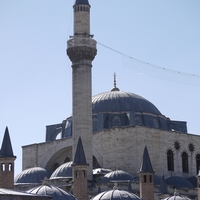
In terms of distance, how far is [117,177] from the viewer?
148ft

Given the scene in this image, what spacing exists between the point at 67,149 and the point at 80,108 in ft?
26.0

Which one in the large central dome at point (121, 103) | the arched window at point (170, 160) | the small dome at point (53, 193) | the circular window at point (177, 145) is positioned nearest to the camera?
the small dome at point (53, 193)

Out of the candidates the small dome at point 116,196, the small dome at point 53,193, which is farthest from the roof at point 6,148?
the small dome at point 116,196

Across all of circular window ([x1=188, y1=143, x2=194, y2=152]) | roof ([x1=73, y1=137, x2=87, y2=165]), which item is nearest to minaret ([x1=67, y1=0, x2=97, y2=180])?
roof ([x1=73, y1=137, x2=87, y2=165])

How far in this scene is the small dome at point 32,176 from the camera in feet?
157

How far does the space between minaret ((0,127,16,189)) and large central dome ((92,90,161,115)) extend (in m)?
15.7

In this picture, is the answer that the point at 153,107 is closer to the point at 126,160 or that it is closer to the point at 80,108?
the point at 126,160

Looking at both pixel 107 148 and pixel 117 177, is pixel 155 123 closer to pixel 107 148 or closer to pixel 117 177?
pixel 107 148

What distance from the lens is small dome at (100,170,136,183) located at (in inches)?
1774

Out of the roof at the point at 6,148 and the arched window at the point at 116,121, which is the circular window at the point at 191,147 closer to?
the arched window at the point at 116,121

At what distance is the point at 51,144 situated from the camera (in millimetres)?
52719

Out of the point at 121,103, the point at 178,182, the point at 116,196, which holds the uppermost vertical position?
the point at 121,103

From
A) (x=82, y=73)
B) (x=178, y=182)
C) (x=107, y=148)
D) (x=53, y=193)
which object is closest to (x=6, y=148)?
(x=53, y=193)

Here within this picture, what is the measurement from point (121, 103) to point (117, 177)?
8.54m
